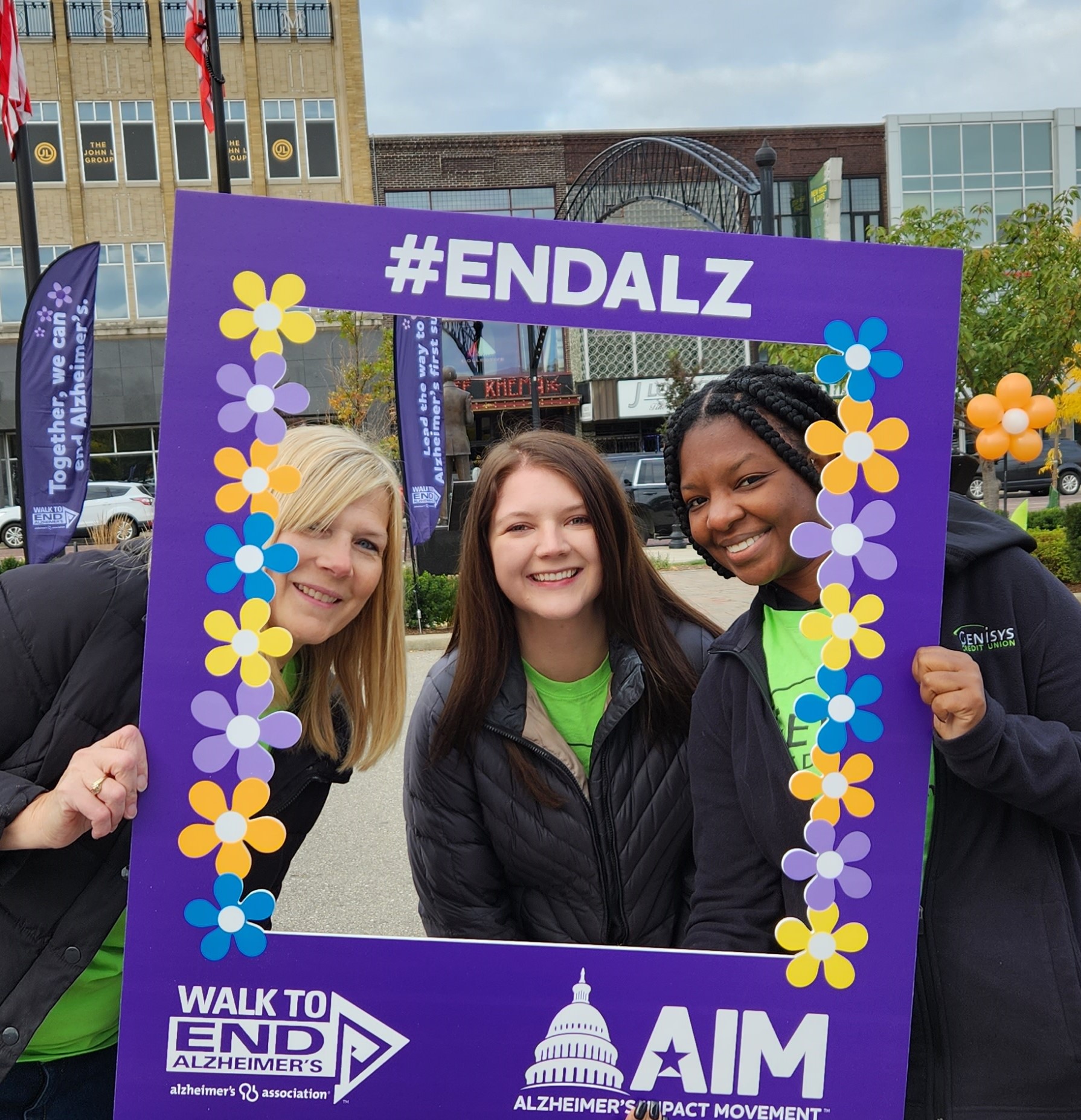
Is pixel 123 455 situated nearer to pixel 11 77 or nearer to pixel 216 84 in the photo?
pixel 11 77

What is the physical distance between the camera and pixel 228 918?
150cm

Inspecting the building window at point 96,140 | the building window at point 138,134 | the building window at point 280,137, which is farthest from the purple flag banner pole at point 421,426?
the building window at point 96,140

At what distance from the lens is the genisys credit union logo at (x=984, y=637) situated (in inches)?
57.5

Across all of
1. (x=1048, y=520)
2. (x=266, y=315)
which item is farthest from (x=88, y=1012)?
(x=1048, y=520)

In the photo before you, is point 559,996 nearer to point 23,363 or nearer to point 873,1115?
point 873,1115

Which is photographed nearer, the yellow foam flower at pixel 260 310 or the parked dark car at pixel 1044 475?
the yellow foam flower at pixel 260 310

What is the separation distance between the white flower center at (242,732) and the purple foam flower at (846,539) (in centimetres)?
87

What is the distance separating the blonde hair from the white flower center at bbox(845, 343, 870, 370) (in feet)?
2.47

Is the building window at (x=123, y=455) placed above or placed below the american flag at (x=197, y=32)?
below

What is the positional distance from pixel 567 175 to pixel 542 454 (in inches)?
993

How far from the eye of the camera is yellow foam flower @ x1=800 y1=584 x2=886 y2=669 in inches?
58.9

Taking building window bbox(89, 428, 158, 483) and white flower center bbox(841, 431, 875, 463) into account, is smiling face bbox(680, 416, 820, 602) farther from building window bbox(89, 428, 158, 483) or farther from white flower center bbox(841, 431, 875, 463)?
building window bbox(89, 428, 158, 483)

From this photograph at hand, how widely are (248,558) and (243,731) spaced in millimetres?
262

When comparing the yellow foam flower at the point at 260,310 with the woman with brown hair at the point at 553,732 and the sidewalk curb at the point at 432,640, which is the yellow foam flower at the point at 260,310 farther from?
the sidewalk curb at the point at 432,640
